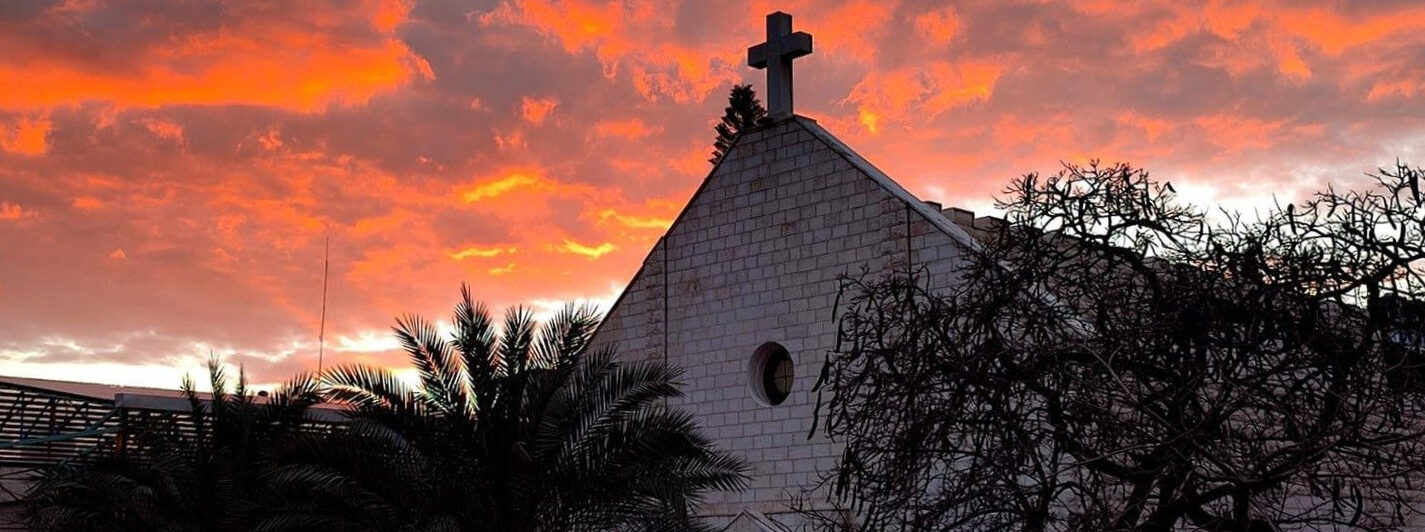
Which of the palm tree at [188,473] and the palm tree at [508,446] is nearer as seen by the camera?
the palm tree at [508,446]

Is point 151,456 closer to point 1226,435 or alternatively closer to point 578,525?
point 578,525

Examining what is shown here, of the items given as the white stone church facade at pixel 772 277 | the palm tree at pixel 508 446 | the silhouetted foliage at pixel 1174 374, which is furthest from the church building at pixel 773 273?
the silhouetted foliage at pixel 1174 374

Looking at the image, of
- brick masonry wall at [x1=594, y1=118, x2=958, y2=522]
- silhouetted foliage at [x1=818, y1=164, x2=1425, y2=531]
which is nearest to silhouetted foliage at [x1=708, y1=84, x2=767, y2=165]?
brick masonry wall at [x1=594, y1=118, x2=958, y2=522]

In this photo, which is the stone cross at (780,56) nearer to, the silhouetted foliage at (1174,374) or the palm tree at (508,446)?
the palm tree at (508,446)

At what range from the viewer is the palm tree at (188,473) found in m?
23.0

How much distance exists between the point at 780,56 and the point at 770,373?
4687 millimetres

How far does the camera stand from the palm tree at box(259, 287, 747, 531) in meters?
18.2

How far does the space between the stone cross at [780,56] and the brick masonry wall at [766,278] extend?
0.49 m

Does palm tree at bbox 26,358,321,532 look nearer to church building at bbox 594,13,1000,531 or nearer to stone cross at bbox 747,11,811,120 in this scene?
church building at bbox 594,13,1000,531

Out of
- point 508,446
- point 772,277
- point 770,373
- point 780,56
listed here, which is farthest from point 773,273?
point 508,446

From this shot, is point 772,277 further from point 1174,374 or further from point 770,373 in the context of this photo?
point 1174,374

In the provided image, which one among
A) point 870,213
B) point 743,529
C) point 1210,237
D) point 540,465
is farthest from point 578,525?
point 1210,237

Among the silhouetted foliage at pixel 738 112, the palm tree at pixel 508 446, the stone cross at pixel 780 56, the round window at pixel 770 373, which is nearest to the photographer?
the palm tree at pixel 508 446

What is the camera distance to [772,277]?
2419 centimetres
